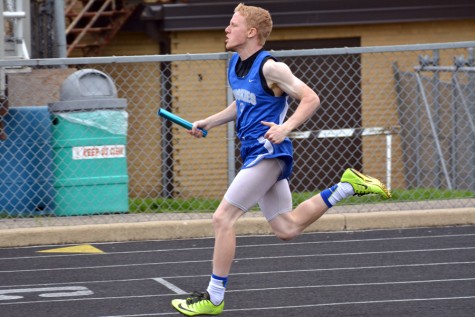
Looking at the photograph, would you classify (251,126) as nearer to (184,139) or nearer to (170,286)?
(170,286)

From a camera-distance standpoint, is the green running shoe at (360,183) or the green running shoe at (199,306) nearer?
the green running shoe at (199,306)

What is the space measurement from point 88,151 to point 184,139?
601cm

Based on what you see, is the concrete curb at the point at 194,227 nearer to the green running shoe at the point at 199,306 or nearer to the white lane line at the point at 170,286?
the white lane line at the point at 170,286

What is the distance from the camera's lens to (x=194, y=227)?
1155 cm

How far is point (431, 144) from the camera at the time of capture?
1723cm

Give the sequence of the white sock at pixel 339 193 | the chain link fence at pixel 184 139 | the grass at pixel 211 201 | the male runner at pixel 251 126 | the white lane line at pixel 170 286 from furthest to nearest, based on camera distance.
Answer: the grass at pixel 211 201 → the chain link fence at pixel 184 139 → the white lane line at pixel 170 286 → the white sock at pixel 339 193 → the male runner at pixel 251 126

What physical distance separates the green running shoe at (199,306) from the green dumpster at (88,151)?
475 cm

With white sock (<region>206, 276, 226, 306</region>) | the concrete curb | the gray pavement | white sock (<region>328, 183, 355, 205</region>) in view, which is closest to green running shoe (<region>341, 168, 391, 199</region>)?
white sock (<region>328, 183, 355, 205</region>)

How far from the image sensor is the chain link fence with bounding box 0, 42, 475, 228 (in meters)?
12.2

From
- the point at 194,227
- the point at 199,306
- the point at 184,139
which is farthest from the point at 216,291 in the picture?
the point at 184,139

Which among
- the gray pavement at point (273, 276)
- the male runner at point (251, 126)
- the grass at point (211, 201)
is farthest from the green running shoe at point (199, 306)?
the grass at point (211, 201)

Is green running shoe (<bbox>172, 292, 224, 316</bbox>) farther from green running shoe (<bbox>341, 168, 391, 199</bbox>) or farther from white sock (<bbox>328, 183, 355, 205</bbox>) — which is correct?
green running shoe (<bbox>341, 168, 391, 199</bbox>)

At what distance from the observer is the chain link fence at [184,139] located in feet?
40.1

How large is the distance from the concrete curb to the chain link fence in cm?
43
